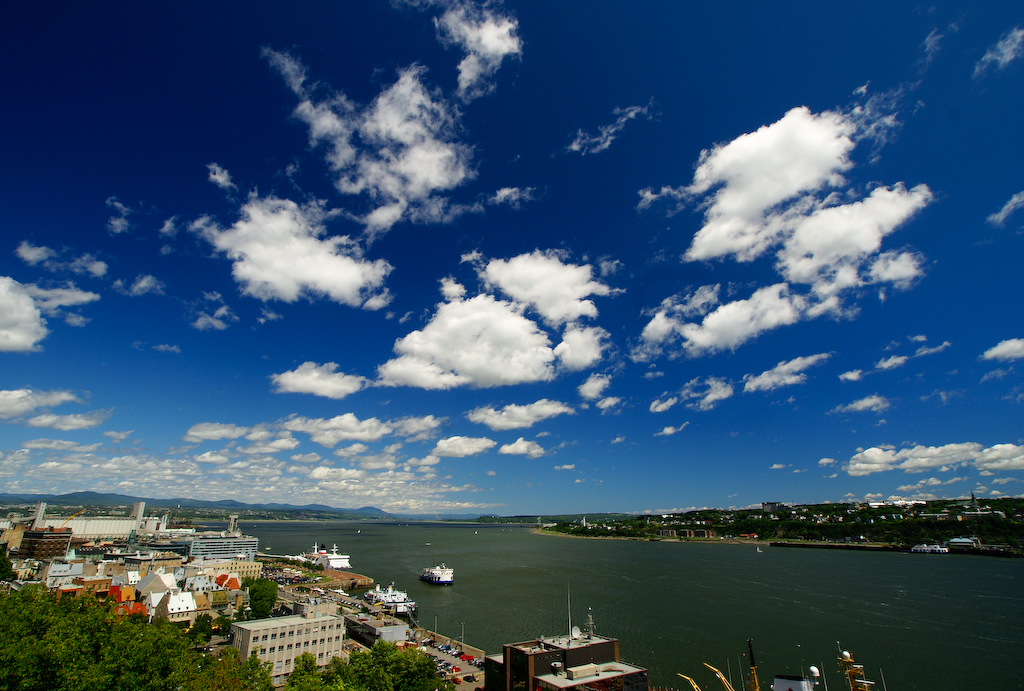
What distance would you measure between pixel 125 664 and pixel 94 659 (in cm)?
212

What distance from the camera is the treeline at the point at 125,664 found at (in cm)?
2102

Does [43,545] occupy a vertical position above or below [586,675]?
below

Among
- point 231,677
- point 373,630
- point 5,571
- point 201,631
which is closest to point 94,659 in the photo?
point 231,677

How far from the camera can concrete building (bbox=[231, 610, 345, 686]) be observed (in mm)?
35344

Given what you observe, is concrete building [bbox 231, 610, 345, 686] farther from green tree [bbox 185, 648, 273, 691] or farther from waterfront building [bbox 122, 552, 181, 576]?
waterfront building [bbox 122, 552, 181, 576]

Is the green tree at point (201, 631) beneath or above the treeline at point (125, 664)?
beneath

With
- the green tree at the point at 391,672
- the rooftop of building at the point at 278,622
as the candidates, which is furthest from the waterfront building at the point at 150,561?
the green tree at the point at 391,672

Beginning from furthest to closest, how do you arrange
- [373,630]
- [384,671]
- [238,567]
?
[238,567], [373,630], [384,671]

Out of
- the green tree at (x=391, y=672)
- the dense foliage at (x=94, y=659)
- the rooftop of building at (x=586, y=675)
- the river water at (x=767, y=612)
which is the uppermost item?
the dense foliage at (x=94, y=659)

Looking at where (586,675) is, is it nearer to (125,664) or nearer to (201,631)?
(125,664)

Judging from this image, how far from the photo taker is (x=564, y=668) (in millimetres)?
27156

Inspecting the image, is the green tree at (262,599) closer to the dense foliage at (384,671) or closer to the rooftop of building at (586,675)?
the dense foliage at (384,671)

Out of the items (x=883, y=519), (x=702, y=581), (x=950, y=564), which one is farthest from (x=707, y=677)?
(x=883, y=519)

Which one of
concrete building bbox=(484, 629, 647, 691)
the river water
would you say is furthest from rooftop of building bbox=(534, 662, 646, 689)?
the river water
